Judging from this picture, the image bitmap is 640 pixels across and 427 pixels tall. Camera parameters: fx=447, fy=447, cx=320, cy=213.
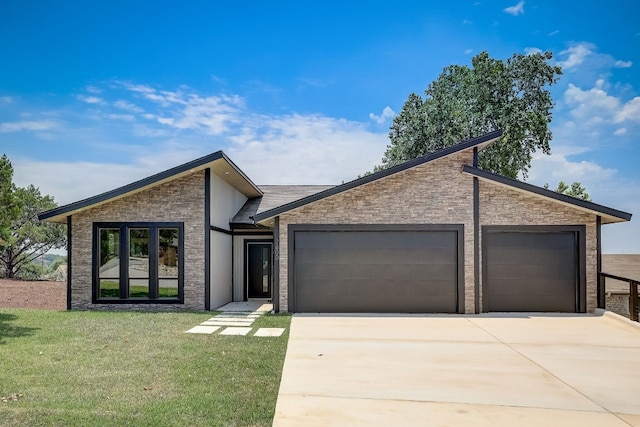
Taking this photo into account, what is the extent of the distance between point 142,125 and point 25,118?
412 cm

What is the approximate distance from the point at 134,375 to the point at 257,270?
9592 millimetres

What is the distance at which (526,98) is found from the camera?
2616 centimetres

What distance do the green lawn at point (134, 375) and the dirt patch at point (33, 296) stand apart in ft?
14.5

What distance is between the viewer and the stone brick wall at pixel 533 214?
12039mm

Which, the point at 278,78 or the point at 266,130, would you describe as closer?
the point at 278,78

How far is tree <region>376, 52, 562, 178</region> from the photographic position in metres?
25.5

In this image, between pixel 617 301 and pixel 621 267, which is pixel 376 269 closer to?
pixel 617 301

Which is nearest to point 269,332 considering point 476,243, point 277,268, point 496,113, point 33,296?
point 277,268

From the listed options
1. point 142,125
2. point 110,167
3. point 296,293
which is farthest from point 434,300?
point 110,167

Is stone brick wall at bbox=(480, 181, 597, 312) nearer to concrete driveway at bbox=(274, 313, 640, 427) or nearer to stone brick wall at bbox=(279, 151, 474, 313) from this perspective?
stone brick wall at bbox=(279, 151, 474, 313)

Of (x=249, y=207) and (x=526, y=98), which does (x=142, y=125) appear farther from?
(x=526, y=98)

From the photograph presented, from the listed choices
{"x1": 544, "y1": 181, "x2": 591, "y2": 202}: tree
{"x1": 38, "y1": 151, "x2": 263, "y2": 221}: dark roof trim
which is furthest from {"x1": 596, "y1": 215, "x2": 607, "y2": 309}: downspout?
{"x1": 544, "y1": 181, "x2": 591, "y2": 202}: tree

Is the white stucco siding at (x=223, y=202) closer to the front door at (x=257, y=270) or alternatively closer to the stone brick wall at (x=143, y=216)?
the stone brick wall at (x=143, y=216)

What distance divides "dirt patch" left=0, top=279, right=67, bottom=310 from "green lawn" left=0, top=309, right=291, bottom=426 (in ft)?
14.5
